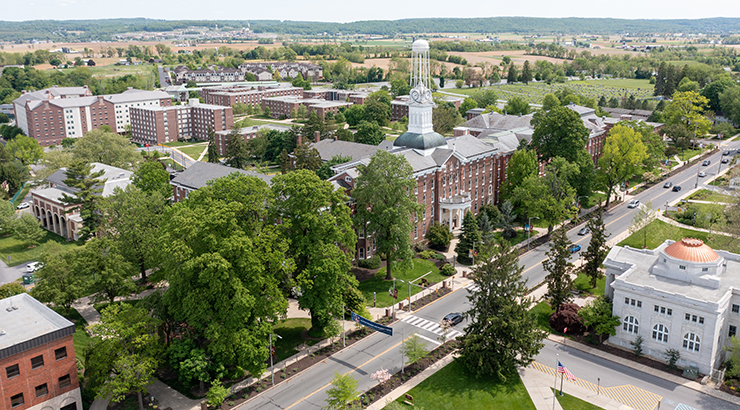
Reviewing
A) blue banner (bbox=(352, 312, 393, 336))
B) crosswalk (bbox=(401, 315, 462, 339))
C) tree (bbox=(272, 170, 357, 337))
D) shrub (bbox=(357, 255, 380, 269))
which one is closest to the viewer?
blue banner (bbox=(352, 312, 393, 336))

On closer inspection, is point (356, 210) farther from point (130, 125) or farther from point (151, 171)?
point (130, 125)

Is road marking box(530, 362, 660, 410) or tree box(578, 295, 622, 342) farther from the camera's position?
tree box(578, 295, 622, 342)

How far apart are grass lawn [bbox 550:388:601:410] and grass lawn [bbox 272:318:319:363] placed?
25266 mm

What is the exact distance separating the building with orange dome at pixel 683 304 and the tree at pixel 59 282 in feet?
192

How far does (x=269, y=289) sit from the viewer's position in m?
52.8

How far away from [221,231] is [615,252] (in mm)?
44173

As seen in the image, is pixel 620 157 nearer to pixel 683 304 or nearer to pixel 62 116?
pixel 683 304

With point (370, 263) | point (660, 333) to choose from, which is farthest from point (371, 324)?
point (660, 333)

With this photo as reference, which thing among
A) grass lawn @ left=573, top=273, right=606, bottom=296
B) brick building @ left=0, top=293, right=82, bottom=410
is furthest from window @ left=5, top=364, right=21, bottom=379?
grass lawn @ left=573, top=273, right=606, bottom=296

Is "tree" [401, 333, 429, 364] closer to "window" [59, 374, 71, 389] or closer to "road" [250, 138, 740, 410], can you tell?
"road" [250, 138, 740, 410]

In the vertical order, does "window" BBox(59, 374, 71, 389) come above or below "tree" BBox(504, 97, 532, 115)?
below

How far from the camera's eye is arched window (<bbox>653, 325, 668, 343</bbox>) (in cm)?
5566

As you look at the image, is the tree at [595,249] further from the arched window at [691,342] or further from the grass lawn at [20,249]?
the grass lawn at [20,249]

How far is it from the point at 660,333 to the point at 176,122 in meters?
168
